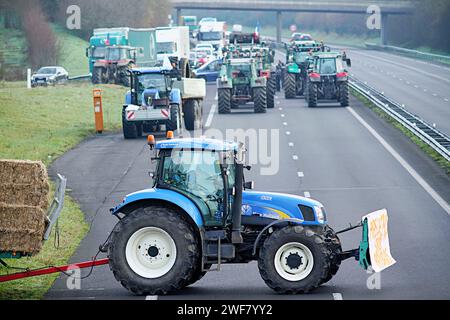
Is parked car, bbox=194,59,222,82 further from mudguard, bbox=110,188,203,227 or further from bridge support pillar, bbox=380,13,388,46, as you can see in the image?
bridge support pillar, bbox=380,13,388,46

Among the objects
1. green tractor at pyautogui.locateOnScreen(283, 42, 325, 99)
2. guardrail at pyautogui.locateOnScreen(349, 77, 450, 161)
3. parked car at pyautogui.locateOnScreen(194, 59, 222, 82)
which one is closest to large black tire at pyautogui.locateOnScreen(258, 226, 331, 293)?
guardrail at pyautogui.locateOnScreen(349, 77, 450, 161)

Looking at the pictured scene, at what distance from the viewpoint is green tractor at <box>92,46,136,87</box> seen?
6581 cm

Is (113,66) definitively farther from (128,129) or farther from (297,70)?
(128,129)

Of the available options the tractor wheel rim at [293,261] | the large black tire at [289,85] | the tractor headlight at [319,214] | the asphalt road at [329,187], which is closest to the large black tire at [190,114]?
the asphalt road at [329,187]

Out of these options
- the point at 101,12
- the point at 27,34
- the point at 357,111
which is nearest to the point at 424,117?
the point at 357,111

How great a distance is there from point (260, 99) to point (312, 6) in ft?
266

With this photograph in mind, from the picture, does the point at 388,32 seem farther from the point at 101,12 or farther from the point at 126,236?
the point at 126,236

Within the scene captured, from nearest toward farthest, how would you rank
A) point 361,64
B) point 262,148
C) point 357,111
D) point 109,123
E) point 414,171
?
point 414,171, point 262,148, point 109,123, point 357,111, point 361,64

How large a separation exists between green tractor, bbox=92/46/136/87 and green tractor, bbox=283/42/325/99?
11.0 meters

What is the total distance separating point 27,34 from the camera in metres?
75.8

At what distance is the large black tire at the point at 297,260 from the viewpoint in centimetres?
1611

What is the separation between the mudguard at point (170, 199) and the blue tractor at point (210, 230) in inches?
0.6

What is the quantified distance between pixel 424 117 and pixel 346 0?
8197 centimetres

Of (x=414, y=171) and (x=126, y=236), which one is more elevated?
(x=126, y=236)
